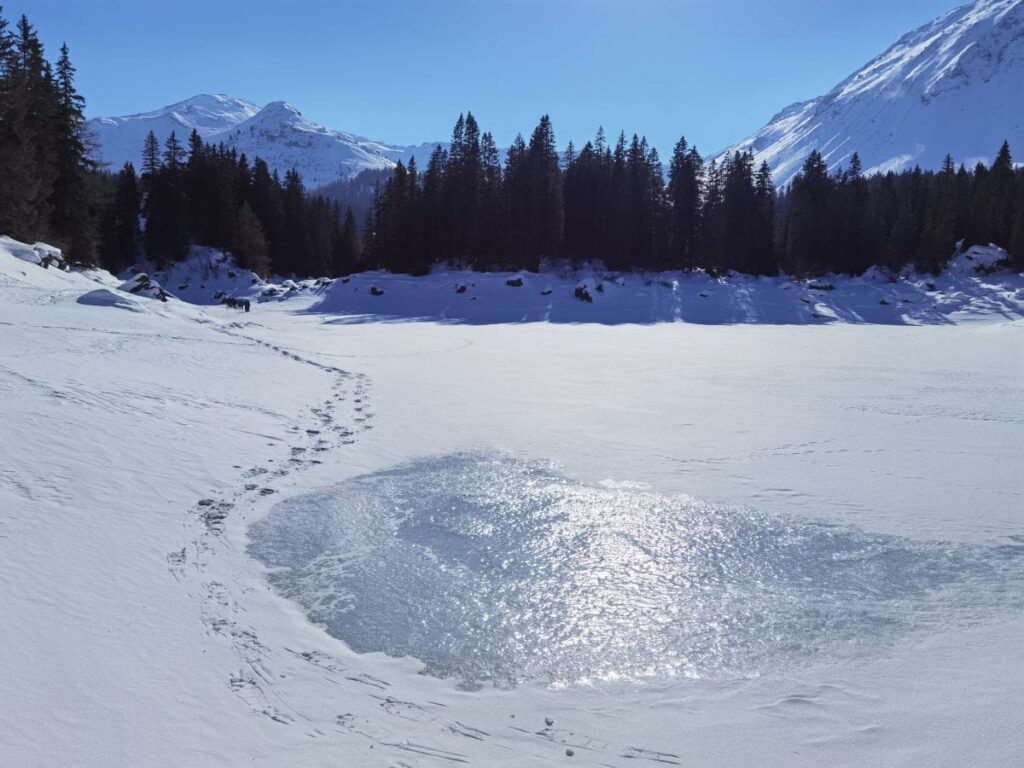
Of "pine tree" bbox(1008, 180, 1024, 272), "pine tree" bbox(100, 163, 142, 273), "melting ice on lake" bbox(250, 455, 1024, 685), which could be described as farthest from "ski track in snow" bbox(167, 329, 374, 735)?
"pine tree" bbox(1008, 180, 1024, 272)

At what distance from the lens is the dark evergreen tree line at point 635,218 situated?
62.5 meters

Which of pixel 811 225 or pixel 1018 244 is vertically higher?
pixel 811 225

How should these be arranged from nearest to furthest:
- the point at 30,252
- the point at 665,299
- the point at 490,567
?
the point at 490,567, the point at 30,252, the point at 665,299

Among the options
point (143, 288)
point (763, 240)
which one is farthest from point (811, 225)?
point (143, 288)

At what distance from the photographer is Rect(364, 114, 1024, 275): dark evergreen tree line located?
205 ft

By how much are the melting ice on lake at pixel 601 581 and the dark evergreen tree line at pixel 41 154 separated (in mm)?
30683

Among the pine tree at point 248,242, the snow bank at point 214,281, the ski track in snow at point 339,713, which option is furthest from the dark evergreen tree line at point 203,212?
the ski track in snow at point 339,713

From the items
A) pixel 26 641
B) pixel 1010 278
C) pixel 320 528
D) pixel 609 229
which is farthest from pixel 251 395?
pixel 1010 278

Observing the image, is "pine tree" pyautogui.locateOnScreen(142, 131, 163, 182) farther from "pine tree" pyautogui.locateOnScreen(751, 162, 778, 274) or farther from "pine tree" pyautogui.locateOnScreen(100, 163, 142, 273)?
"pine tree" pyautogui.locateOnScreen(751, 162, 778, 274)

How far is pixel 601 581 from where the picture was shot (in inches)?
A: 251

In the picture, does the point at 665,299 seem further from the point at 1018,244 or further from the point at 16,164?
the point at 16,164

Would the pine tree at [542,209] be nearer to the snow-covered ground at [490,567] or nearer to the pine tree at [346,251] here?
the pine tree at [346,251]

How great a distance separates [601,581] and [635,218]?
60328 millimetres

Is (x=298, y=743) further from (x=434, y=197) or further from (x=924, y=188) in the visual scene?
(x=924, y=188)
